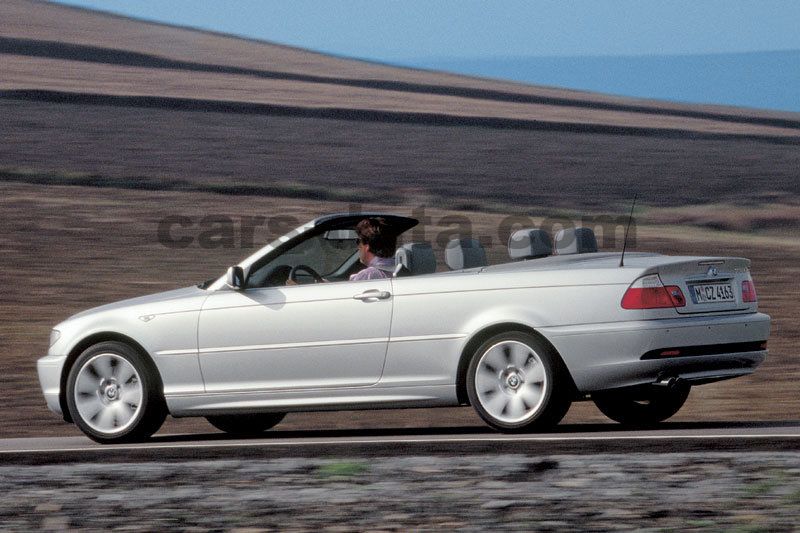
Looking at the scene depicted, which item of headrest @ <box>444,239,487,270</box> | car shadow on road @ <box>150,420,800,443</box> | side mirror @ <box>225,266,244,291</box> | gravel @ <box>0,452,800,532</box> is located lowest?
car shadow on road @ <box>150,420,800,443</box>

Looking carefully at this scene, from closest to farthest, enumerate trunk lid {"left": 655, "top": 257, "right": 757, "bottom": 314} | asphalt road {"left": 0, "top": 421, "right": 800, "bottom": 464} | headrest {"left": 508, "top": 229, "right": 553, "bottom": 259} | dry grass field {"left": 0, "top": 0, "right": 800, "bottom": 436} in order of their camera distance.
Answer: asphalt road {"left": 0, "top": 421, "right": 800, "bottom": 464}
trunk lid {"left": 655, "top": 257, "right": 757, "bottom": 314}
headrest {"left": 508, "top": 229, "right": 553, "bottom": 259}
dry grass field {"left": 0, "top": 0, "right": 800, "bottom": 436}

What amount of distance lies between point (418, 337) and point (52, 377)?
8.63ft

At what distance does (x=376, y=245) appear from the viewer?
980cm

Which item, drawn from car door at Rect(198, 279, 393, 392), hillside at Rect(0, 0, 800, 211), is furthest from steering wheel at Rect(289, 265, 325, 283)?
hillside at Rect(0, 0, 800, 211)

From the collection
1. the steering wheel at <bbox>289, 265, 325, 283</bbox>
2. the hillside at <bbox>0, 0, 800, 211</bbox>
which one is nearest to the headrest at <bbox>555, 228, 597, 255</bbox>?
the steering wheel at <bbox>289, 265, 325, 283</bbox>

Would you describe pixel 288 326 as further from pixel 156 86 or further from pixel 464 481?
pixel 156 86

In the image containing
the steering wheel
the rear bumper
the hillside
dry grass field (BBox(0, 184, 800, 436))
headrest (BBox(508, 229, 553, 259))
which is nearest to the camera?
the rear bumper

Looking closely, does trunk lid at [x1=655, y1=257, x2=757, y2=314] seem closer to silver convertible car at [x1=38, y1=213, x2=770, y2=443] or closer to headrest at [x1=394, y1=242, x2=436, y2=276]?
silver convertible car at [x1=38, y1=213, x2=770, y2=443]

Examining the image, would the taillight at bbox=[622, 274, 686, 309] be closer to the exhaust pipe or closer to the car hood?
the exhaust pipe

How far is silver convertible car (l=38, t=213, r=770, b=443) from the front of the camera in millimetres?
Answer: 8914

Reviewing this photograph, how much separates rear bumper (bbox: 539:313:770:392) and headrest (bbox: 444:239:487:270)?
80cm

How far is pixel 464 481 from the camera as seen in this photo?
26.2ft

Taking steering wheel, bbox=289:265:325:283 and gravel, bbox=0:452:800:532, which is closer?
gravel, bbox=0:452:800:532

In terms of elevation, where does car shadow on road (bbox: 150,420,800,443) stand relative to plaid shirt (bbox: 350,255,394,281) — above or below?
below
